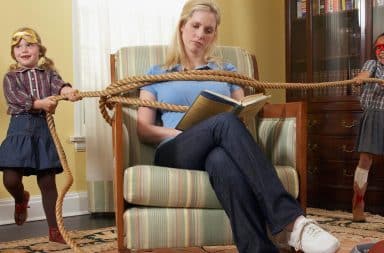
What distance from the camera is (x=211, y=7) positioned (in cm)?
175

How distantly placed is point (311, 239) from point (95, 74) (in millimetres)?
1592

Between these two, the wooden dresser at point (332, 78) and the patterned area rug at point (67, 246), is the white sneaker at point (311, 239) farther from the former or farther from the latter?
the wooden dresser at point (332, 78)

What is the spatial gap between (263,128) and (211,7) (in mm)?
489

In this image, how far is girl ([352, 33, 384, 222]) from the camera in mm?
2322

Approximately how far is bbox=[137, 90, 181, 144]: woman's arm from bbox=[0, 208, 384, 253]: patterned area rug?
41 centimetres

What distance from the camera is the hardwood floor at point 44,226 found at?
2.05 meters

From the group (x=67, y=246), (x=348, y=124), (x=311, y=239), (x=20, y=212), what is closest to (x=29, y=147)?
(x=20, y=212)

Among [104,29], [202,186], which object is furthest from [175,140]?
[104,29]

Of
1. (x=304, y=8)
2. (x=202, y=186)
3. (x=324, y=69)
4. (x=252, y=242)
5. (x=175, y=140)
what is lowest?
(x=252, y=242)

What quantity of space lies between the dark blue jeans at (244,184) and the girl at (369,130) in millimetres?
1225

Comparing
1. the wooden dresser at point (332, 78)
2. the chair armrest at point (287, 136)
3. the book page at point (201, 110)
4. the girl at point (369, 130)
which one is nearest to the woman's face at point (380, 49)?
the girl at point (369, 130)

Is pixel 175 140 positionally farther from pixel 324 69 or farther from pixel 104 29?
pixel 324 69

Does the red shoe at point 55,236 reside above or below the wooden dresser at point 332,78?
below

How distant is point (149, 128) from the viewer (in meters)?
1.59
